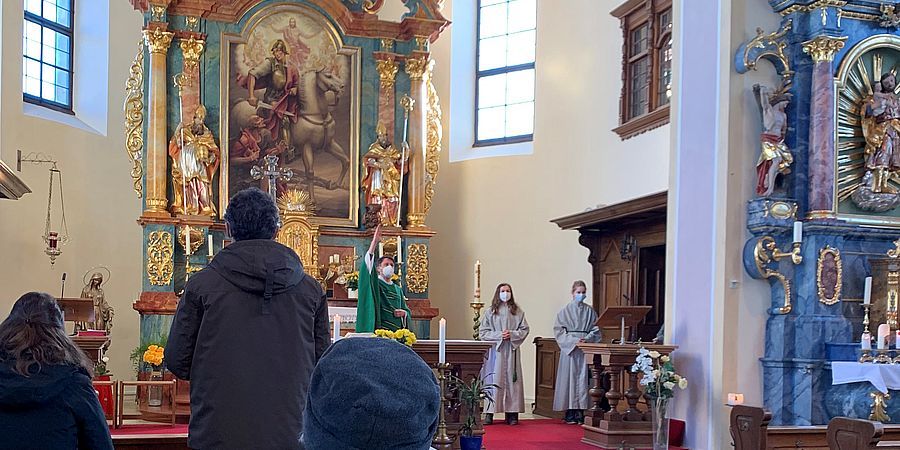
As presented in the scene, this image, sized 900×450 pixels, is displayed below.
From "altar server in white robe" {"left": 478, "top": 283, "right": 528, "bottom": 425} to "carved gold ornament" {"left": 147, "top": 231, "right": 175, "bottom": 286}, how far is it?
4877 millimetres

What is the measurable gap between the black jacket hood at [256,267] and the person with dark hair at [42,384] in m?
0.57

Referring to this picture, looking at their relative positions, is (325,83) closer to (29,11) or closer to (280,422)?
(29,11)

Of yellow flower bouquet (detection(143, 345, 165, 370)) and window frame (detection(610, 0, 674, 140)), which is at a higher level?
window frame (detection(610, 0, 674, 140))

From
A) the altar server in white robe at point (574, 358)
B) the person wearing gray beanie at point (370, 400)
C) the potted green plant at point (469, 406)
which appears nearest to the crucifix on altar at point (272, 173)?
the altar server in white robe at point (574, 358)

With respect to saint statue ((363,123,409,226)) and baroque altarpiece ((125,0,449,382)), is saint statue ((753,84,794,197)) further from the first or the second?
saint statue ((363,123,409,226))

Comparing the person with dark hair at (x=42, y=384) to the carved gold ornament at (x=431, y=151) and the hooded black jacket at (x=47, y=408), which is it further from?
the carved gold ornament at (x=431, y=151)

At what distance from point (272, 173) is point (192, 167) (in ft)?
4.42

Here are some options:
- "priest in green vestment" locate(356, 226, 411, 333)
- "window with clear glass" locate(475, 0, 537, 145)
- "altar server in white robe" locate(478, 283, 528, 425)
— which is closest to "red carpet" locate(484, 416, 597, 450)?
"altar server in white robe" locate(478, 283, 528, 425)

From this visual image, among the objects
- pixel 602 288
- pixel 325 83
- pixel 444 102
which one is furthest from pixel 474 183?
pixel 602 288

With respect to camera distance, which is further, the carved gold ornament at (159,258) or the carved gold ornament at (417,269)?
the carved gold ornament at (417,269)

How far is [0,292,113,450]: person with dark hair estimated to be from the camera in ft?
11.4

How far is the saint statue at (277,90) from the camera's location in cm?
1578

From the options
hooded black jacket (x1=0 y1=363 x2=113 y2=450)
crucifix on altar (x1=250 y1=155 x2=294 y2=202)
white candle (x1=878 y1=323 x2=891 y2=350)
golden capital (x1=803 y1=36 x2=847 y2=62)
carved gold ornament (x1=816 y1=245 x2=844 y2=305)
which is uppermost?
golden capital (x1=803 y1=36 x2=847 y2=62)

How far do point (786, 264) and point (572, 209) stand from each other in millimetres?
6620
